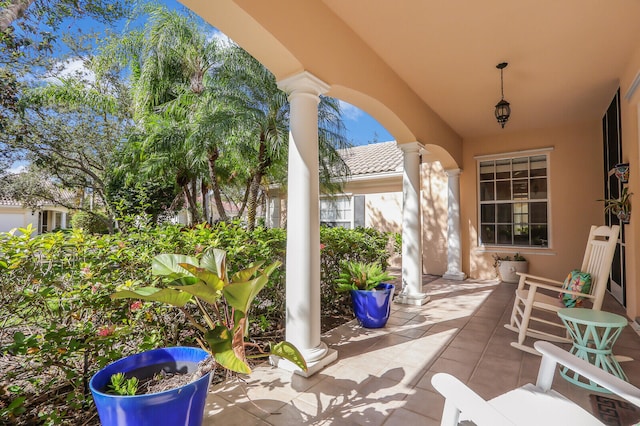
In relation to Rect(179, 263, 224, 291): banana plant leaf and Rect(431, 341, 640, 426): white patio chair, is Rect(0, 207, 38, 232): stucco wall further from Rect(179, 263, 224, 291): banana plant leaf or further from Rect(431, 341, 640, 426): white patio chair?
Rect(431, 341, 640, 426): white patio chair

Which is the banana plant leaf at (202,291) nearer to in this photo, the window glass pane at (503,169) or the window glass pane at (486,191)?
the window glass pane at (486,191)

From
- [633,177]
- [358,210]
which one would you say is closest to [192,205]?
[358,210]

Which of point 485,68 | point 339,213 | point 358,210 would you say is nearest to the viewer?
point 485,68

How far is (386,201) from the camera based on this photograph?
833cm

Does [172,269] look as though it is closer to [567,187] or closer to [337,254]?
[337,254]

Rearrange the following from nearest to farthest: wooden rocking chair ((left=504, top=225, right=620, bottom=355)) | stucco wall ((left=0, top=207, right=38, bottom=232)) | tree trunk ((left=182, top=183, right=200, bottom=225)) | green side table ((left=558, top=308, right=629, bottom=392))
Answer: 1. green side table ((left=558, top=308, right=629, bottom=392))
2. wooden rocking chair ((left=504, top=225, right=620, bottom=355))
3. tree trunk ((left=182, top=183, right=200, bottom=225))
4. stucco wall ((left=0, top=207, right=38, bottom=232))

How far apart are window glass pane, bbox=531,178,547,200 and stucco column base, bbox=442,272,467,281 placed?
213 cm

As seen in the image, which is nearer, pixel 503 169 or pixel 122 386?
pixel 122 386

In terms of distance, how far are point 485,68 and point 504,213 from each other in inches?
150

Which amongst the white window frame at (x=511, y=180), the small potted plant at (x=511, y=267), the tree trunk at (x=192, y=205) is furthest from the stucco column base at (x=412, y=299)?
the tree trunk at (x=192, y=205)

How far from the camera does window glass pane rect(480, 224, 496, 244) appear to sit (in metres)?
6.77

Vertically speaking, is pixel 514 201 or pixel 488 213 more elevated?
pixel 514 201

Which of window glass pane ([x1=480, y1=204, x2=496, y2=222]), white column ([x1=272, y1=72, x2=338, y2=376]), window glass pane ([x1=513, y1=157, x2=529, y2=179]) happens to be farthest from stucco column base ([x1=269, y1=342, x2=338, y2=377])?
window glass pane ([x1=513, y1=157, x2=529, y2=179])

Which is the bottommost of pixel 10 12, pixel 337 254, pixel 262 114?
pixel 337 254
